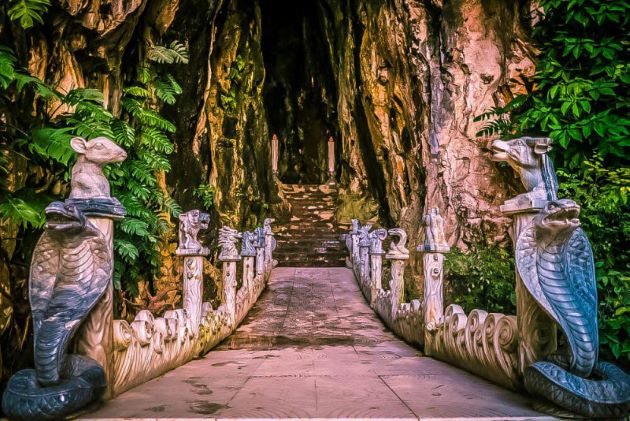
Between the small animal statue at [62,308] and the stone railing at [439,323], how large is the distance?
2485 millimetres

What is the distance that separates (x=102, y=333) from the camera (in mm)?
2727

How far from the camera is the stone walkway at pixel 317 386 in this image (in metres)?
2.48

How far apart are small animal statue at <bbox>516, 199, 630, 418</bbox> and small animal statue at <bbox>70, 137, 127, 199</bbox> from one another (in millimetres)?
2539

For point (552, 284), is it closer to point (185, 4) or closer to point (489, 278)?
point (489, 278)

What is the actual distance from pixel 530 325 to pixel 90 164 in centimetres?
285

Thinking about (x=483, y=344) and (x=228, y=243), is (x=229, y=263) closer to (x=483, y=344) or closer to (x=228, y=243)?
(x=228, y=243)

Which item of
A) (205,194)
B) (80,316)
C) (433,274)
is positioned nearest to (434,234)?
(433,274)

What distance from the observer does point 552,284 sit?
2588mm

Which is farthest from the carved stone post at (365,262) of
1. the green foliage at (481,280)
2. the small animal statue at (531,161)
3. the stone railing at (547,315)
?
the small animal statue at (531,161)

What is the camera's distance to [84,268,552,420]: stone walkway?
248 cm

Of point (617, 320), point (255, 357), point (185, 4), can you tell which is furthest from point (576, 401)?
point (185, 4)

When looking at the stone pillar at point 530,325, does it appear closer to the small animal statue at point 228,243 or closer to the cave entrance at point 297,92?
the small animal statue at point 228,243

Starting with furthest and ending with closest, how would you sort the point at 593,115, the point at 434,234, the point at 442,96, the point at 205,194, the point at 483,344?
the point at 205,194, the point at 442,96, the point at 593,115, the point at 434,234, the point at 483,344

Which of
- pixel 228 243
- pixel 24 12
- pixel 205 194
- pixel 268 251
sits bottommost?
pixel 268 251
